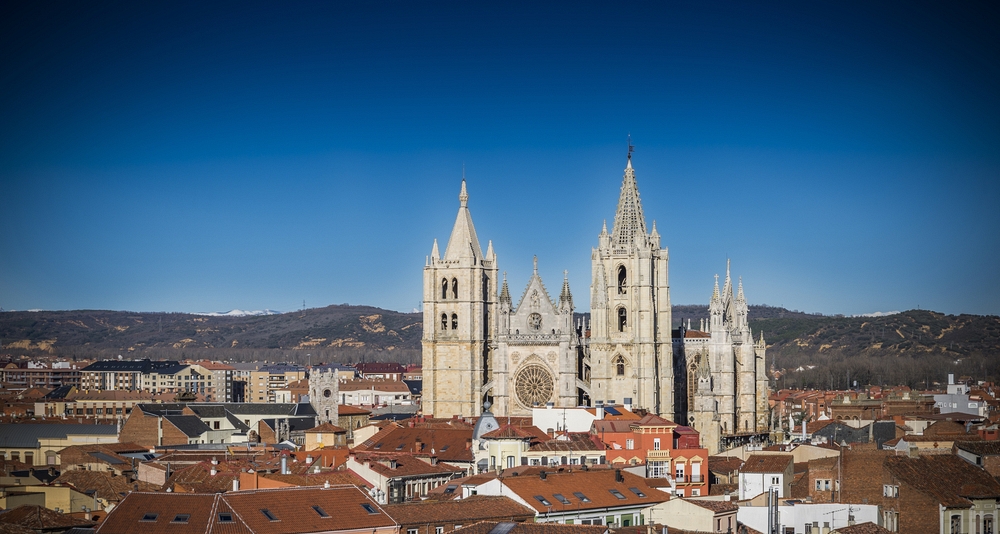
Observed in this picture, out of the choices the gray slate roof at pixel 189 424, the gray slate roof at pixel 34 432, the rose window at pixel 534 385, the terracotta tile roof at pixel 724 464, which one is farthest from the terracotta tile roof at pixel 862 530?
the gray slate roof at pixel 189 424

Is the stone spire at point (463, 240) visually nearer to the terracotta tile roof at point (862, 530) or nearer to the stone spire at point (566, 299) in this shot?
the stone spire at point (566, 299)

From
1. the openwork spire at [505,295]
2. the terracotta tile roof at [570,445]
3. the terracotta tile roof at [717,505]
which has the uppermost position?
the openwork spire at [505,295]

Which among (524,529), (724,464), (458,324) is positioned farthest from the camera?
(458,324)

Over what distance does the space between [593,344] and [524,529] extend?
52.3 metres

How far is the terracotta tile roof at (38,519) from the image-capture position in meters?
45.7

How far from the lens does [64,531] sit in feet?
150

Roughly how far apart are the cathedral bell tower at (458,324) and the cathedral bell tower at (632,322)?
26.1 feet

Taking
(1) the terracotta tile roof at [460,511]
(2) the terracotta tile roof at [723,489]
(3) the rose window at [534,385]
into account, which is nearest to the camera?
(1) the terracotta tile roof at [460,511]

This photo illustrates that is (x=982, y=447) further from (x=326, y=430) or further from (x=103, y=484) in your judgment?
(x=326, y=430)

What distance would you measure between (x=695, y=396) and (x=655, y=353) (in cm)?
377

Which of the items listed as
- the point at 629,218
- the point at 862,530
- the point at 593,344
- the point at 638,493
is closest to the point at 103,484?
the point at 638,493

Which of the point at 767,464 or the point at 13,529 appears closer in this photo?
the point at 13,529

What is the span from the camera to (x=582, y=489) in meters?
53.0

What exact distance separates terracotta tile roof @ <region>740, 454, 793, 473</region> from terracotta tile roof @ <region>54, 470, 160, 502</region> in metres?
22.6
